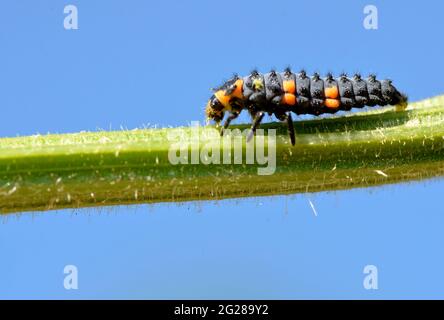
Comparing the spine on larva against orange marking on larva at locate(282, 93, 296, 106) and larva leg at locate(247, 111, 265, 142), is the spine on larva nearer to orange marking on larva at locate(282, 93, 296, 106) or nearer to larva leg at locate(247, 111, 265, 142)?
orange marking on larva at locate(282, 93, 296, 106)

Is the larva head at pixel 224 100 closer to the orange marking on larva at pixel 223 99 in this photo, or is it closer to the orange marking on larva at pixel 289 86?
the orange marking on larva at pixel 223 99

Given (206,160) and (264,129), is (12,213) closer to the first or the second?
(206,160)

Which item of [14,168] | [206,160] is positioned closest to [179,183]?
[206,160]

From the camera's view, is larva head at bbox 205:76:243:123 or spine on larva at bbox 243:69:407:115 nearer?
spine on larva at bbox 243:69:407:115

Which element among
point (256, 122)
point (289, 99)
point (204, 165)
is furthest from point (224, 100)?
point (204, 165)

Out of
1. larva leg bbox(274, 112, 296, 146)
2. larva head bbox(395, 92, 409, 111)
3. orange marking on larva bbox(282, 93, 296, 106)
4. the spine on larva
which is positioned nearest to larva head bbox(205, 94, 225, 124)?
the spine on larva

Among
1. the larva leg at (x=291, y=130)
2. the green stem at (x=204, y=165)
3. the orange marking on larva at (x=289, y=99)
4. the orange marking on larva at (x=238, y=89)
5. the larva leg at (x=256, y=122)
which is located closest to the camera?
the green stem at (x=204, y=165)

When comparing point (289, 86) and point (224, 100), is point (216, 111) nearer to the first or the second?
point (224, 100)

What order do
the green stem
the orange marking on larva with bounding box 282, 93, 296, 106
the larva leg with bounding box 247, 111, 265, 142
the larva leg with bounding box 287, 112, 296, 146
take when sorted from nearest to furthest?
the green stem, the larva leg with bounding box 287, 112, 296, 146, the larva leg with bounding box 247, 111, 265, 142, the orange marking on larva with bounding box 282, 93, 296, 106

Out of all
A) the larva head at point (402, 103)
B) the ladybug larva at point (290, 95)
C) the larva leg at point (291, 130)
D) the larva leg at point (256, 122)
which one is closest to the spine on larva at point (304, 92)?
the ladybug larva at point (290, 95)
